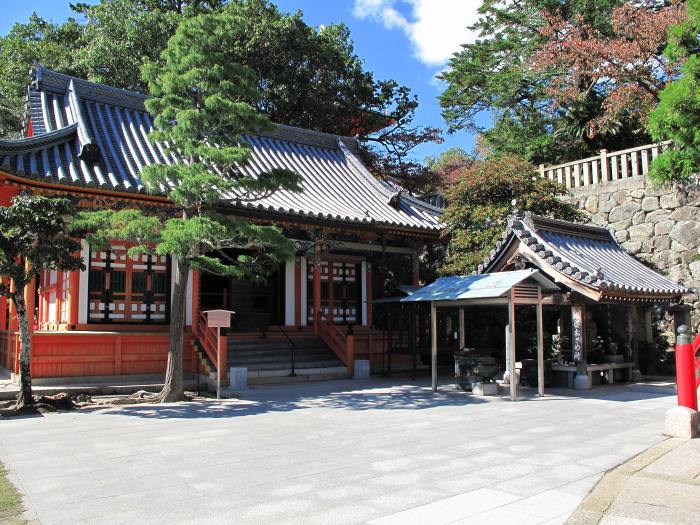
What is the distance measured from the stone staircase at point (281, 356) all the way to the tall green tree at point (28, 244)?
488cm

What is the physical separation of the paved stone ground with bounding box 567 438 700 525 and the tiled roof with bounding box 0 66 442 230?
7.71 meters

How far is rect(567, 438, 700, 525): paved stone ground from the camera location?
4.28 meters

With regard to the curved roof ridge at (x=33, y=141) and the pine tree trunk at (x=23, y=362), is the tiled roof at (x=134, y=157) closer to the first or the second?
the curved roof ridge at (x=33, y=141)

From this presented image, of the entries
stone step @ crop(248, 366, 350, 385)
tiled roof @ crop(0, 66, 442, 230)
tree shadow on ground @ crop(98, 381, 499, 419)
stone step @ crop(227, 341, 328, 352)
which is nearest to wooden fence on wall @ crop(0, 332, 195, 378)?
stone step @ crop(227, 341, 328, 352)

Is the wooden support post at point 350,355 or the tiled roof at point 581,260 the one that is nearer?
the tiled roof at point 581,260

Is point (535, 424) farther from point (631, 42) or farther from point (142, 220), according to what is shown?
point (631, 42)

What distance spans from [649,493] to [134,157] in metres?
13.1

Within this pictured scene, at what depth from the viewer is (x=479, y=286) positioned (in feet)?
36.5

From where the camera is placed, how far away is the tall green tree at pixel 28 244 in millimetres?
8930

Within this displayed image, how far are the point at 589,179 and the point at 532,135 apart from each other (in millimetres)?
5246

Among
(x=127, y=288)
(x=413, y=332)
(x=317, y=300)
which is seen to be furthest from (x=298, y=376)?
(x=127, y=288)

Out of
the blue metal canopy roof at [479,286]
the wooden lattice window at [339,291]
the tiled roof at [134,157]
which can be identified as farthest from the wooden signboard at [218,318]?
the wooden lattice window at [339,291]

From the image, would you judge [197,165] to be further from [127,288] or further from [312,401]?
[127,288]

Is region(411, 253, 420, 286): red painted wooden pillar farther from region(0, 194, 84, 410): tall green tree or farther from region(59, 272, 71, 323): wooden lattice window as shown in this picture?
region(0, 194, 84, 410): tall green tree
